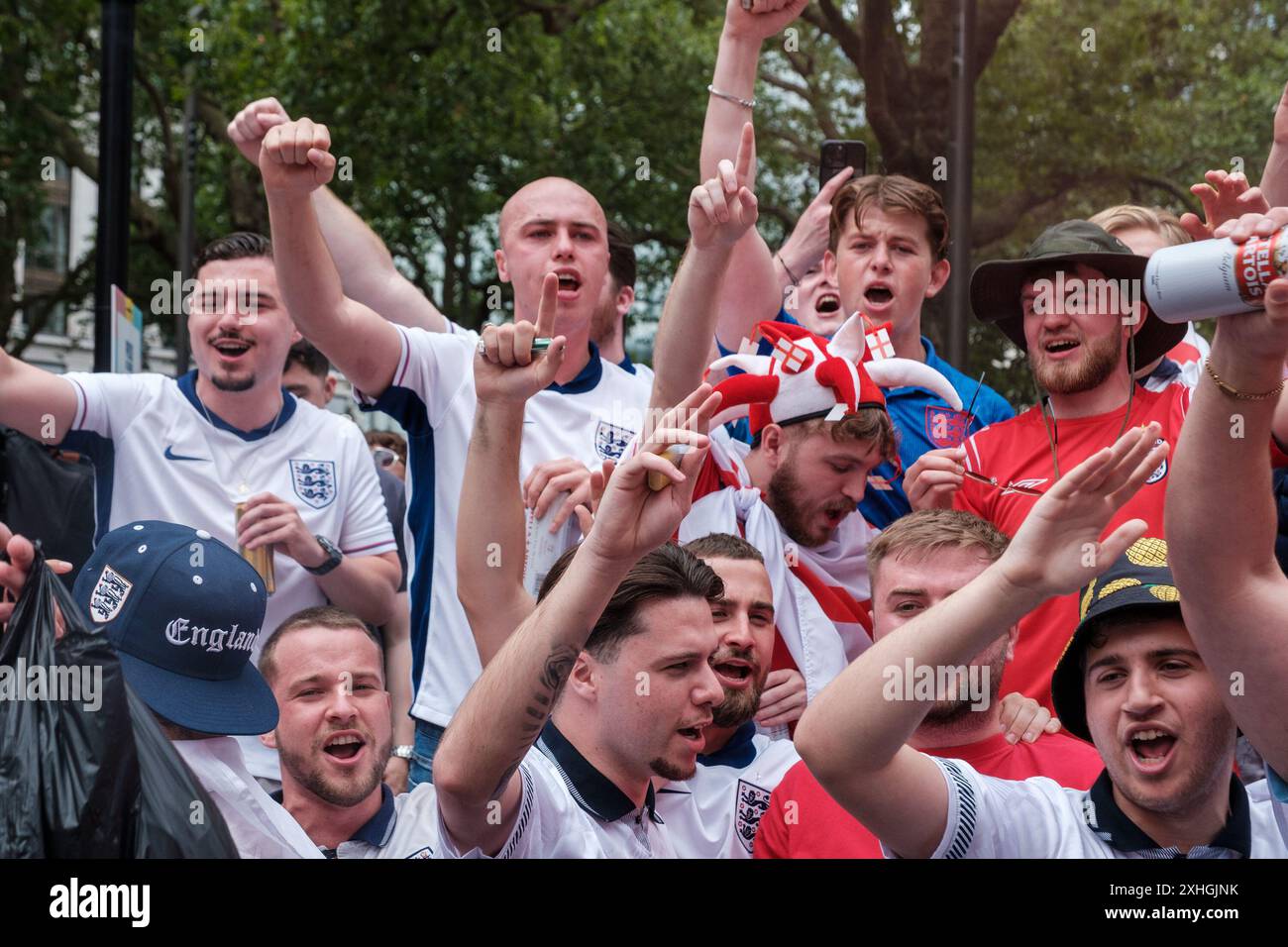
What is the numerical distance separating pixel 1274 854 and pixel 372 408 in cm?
247

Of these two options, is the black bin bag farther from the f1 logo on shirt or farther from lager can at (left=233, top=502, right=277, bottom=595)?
the f1 logo on shirt

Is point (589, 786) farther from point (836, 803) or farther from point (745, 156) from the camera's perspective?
point (745, 156)

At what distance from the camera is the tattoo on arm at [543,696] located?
8.80ft

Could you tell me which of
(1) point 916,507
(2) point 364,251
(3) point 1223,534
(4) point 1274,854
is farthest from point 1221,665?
(2) point 364,251

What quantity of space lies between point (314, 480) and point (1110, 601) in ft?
8.62

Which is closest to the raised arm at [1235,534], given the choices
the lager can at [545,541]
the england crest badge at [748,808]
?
the england crest badge at [748,808]

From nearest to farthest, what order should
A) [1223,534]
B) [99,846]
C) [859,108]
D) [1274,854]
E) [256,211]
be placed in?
1. [99,846]
2. [1223,534]
3. [1274,854]
4. [256,211]
5. [859,108]

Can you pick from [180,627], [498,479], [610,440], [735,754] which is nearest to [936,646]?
[498,479]

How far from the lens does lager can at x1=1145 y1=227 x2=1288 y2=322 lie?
97.3 inches

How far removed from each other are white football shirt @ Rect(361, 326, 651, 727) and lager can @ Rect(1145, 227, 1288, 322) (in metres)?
1.75

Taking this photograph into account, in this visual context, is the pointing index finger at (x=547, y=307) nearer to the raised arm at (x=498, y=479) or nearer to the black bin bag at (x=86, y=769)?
the raised arm at (x=498, y=479)
